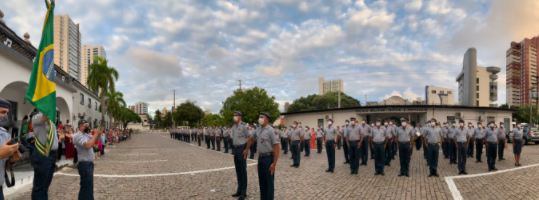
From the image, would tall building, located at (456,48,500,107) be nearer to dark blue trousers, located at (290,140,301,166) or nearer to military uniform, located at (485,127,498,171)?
military uniform, located at (485,127,498,171)

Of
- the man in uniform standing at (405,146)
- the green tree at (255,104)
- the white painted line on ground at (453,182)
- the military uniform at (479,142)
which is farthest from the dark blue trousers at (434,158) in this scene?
the green tree at (255,104)

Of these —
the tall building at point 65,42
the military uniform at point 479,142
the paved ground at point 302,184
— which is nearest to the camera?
the paved ground at point 302,184

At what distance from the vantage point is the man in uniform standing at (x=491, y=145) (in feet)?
33.8

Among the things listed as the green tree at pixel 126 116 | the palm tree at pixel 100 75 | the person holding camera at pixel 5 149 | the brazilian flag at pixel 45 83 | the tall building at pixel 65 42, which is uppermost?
the tall building at pixel 65 42

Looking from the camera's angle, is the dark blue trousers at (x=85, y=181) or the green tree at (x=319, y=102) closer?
the dark blue trousers at (x=85, y=181)

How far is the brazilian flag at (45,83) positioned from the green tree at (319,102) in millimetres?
58906

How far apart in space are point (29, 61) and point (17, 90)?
3.89 meters

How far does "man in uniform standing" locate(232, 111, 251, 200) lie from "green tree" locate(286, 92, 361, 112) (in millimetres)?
55776

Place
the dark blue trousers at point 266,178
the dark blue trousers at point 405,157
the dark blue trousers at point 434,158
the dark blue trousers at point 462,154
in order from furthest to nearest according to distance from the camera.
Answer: the dark blue trousers at point 462,154, the dark blue trousers at point 405,157, the dark blue trousers at point 434,158, the dark blue trousers at point 266,178

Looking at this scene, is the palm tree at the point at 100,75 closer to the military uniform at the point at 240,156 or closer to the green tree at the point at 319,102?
the military uniform at the point at 240,156

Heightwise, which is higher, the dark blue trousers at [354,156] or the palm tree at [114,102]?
the palm tree at [114,102]

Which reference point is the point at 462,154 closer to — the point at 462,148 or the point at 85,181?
the point at 462,148

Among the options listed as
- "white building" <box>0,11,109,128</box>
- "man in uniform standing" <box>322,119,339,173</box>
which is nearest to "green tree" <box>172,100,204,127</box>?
"white building" <box>0,11,109,128</box>

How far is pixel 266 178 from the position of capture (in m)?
5.68
